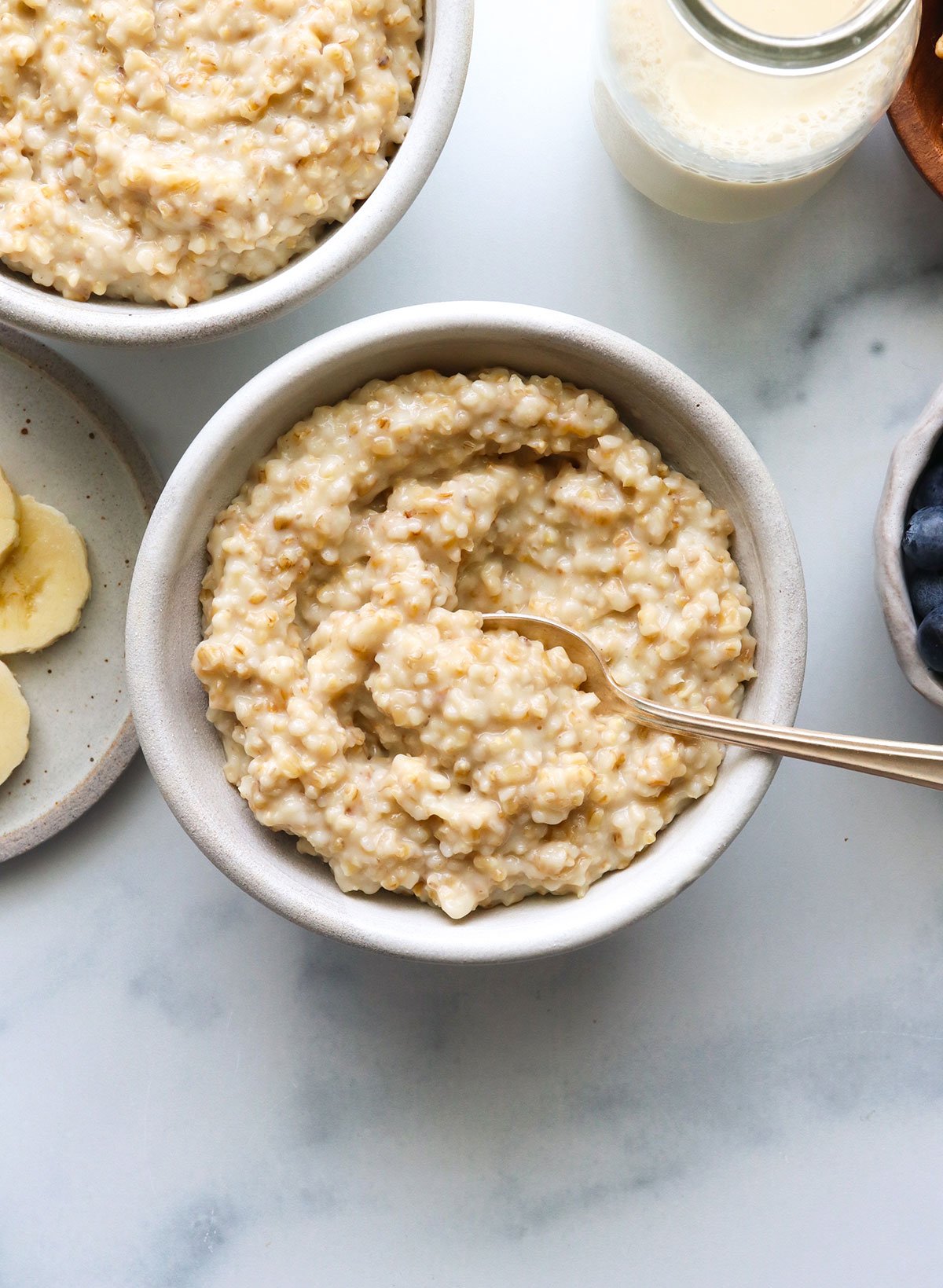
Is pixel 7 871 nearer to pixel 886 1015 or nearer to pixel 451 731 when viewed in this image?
pixel 451 731

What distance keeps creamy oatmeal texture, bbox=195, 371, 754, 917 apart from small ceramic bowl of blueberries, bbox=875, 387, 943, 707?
0.24 metres

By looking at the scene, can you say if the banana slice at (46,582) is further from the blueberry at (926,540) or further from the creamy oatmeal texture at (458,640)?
the blueberry at (926,540)

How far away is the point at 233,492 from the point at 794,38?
0.83 meters

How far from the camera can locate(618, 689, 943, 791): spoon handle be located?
132 cm

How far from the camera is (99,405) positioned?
1.66 meters

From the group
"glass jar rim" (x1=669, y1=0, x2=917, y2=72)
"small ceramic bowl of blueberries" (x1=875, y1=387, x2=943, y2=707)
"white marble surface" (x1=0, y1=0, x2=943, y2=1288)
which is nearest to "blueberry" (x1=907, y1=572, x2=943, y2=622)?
"small ceramic bowl of blueberries" (x1=875, y1=387, x2=943, y2=707)

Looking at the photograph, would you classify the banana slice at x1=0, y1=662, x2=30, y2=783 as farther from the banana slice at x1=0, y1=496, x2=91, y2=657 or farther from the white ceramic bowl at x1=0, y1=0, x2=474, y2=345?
the white ceramic bowl at x1=0, y1=0, x2=474, y2=345

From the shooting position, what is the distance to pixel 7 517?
1625 millimetres

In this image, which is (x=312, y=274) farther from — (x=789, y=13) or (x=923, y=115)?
(x=923, y=115)

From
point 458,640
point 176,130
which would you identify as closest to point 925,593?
point 458,640

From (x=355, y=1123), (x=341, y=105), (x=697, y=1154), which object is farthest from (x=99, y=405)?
(x=697, y=1154)

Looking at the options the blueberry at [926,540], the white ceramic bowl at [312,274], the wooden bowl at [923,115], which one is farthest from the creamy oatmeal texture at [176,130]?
the blueberry at [926,540]

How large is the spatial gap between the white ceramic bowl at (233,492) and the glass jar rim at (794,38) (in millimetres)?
342

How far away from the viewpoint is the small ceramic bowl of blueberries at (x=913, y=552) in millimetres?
1480
